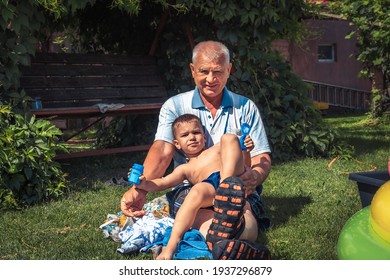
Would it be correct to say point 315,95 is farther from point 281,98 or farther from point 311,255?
point 311,255

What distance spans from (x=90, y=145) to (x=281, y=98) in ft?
13.2

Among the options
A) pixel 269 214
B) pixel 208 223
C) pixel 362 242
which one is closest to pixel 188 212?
pixel 208 223

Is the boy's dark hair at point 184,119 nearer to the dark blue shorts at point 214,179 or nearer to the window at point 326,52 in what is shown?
the dark blue shorts at point 214,179

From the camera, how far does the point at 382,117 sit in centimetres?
1422

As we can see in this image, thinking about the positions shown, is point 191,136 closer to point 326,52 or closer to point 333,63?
point 333,63

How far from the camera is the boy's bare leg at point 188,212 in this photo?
11.6ft

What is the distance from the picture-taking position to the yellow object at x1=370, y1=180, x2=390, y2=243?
2838mm

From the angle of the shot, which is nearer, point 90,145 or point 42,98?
point 42,98

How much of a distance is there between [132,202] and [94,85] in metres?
4.48

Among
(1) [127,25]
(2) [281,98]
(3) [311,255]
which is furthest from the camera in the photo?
(1) [127,25]

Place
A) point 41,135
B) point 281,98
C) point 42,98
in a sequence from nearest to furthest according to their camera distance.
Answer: point 41,135, point 42,98, point 281,98

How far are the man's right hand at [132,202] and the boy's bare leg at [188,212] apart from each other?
0.35 meters

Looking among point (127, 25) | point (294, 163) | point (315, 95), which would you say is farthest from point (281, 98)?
point (315, 95)
